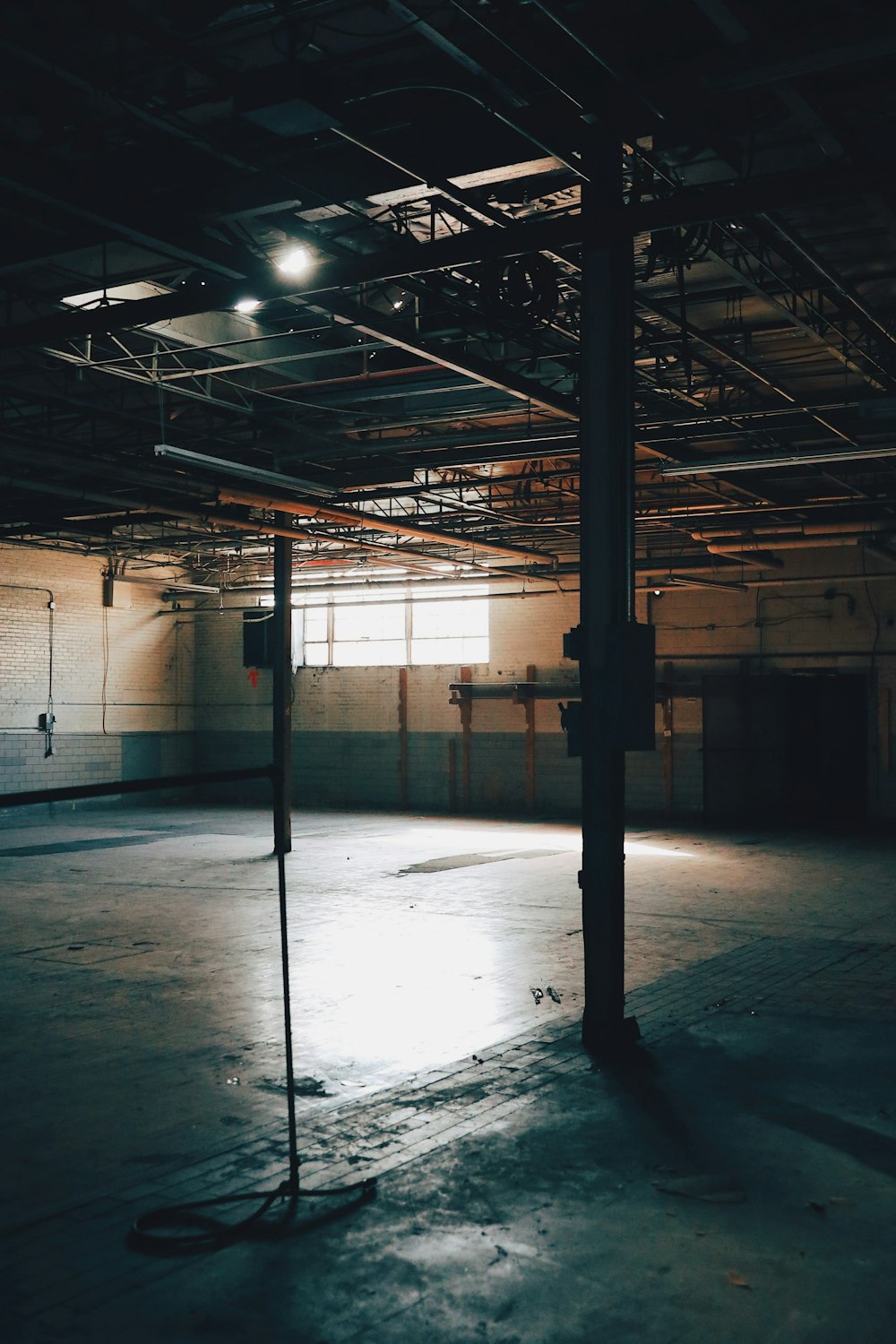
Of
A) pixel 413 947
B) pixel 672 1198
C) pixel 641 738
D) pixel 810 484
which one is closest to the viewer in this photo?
pixel 672 1198

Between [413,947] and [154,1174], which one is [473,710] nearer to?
[413,947]

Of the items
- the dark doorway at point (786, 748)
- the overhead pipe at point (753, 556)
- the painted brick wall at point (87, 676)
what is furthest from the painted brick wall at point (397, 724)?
the overhead pipe at point (753, 556)

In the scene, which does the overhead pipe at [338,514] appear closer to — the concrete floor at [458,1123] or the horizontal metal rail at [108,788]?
the concrete floor at [458,1123]

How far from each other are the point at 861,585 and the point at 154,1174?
52.2ft

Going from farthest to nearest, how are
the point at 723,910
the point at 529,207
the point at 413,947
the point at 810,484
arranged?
the point at 810,484
the point at 723,910
the point at 413,947
the point at 529,207

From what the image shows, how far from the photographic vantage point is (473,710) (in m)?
21.7

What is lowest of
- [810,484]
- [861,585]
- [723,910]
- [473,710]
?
[723,910]

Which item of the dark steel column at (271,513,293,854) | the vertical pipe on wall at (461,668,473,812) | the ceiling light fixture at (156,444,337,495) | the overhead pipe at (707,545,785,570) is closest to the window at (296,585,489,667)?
the vertical pipe on wall at (461,668,473,812)

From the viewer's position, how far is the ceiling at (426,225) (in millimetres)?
5379

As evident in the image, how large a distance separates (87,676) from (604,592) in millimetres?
17568

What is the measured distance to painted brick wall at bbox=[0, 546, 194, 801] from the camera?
66.8 ft

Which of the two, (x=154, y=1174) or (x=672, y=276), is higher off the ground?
(x=672, y=276)

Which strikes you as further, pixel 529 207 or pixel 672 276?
pixel 672 276

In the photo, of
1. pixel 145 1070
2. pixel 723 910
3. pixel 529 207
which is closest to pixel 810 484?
pixel 723 910
